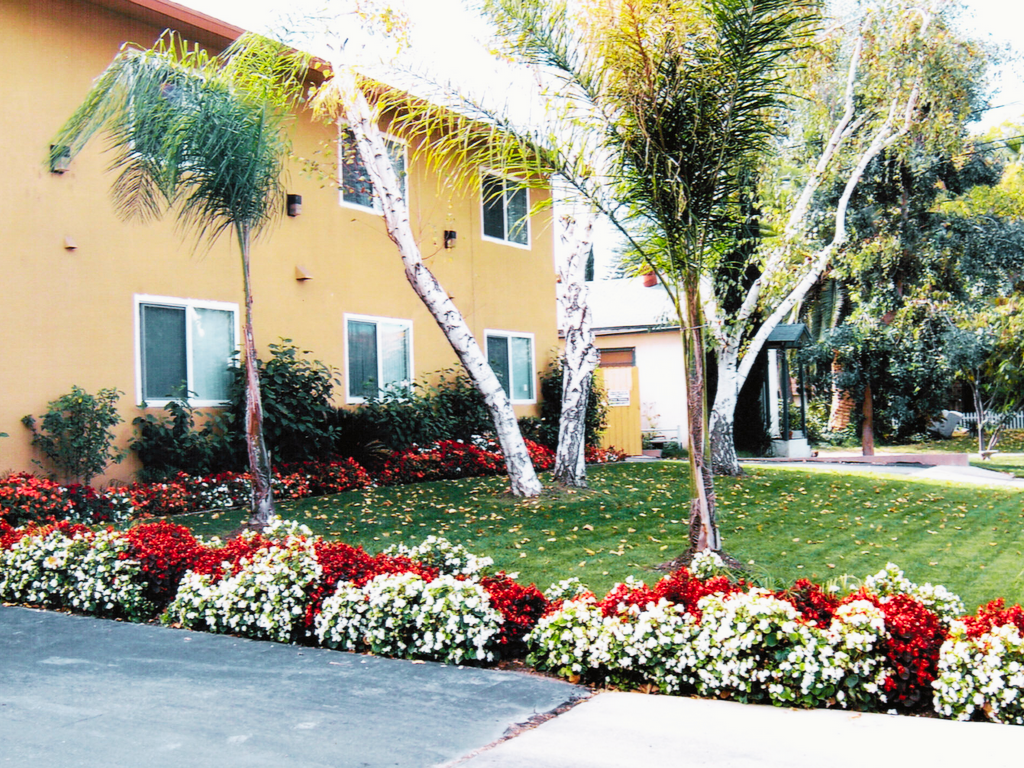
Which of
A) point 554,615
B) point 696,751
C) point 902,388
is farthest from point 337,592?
point 902,388

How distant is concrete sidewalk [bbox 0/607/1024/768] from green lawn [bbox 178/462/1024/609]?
5.51 feet

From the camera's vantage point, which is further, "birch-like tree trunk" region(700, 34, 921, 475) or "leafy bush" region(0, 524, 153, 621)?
"birch-like tree trunk" region(700, 34, 921, 475)

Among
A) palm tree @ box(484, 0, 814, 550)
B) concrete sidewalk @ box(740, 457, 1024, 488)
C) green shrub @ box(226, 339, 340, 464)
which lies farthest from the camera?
concrete sidewalk @ box(740, 457, 1024, 488)

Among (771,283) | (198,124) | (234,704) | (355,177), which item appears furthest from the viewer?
(771,283)

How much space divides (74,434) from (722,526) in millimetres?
6829

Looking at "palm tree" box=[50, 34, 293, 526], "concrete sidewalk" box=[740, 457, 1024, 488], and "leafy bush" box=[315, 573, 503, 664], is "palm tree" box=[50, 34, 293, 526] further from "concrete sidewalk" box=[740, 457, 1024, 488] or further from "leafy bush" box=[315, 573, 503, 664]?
"concrete sidewalk" box=[740, 457, 1024, 488]

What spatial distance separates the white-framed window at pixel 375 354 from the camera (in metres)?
13.7

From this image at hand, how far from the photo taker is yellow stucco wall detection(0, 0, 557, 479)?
977 centimetres

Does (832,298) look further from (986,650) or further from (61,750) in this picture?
(61,750)

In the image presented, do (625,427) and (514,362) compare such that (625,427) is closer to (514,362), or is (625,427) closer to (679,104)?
(514,362)

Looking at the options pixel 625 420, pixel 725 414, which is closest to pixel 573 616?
pixel 725 414

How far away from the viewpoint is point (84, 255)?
407 inches

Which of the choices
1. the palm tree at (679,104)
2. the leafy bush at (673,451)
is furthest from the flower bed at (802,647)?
the leafy bush at (673,451)

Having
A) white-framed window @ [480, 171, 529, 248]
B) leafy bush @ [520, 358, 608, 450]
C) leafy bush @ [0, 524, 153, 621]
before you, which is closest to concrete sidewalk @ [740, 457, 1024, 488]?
leafy bush @ [520, 358, 608, 450]
